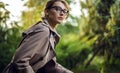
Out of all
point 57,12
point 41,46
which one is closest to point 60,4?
point 57,12

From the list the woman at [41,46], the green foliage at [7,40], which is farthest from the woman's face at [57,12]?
the green foliage at [7,40]

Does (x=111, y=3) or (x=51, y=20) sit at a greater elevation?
(x=51, y=20)

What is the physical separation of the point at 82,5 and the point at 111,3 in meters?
1.62

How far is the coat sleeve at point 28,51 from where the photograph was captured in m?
3.03

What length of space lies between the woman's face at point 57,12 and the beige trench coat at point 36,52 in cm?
7

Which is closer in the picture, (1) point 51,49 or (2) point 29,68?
(2) point 29,68

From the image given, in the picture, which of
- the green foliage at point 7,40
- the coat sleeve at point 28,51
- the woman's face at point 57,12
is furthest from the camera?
the green foliage at point 7,40

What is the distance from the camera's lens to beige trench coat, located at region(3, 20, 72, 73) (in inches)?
120

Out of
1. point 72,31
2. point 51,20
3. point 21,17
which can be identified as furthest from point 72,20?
point 51,20

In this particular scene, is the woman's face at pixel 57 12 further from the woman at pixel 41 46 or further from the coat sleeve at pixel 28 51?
the coat sleeve at pixel 28 51

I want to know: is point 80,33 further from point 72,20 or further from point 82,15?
point 72,20

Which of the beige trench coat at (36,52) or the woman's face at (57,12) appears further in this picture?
the woman's face at (57,12)

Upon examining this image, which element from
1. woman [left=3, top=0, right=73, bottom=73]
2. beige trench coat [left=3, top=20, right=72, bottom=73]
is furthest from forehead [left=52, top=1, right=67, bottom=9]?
beige trench coat [left=3, top=20, right=72, bottom=73]

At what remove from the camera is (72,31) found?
17.4m
